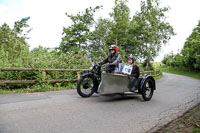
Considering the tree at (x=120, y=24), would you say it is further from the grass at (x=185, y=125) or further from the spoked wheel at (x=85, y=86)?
the grass at (x=185, y=125)

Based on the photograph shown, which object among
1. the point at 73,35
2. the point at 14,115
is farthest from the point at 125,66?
the point at 73,35

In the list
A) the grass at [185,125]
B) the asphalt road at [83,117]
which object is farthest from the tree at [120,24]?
the grass at [185,125]

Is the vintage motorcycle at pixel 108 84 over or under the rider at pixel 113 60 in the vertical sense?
under

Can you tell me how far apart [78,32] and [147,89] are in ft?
70.4

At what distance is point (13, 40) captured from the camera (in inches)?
658

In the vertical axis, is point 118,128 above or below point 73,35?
below

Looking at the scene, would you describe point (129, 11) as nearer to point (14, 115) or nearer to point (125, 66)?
point (125, 66)

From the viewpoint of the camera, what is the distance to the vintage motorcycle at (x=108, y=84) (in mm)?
6371

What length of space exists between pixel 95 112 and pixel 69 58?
25.4ft

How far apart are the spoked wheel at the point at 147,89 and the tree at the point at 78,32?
63.2 ft

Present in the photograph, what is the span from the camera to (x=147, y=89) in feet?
24.0

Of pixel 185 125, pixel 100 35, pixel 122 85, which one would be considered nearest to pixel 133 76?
pixel 122 85

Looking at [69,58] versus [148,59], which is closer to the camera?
[69,58]

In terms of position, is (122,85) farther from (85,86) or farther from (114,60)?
(85,86)
